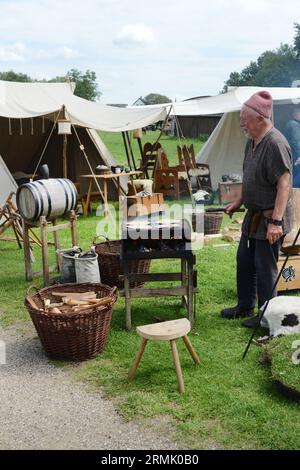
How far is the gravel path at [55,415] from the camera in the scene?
2.89 meters

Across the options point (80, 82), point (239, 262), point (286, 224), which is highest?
point (80, 82)

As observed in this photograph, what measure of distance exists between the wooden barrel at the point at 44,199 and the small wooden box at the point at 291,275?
7.76 feet

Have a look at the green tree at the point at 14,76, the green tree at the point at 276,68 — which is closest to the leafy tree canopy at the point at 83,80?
the green tree at the point at 14,76

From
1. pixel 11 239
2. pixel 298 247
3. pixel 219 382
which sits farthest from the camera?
pixel 11 239

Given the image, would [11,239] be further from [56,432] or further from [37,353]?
[56,432]

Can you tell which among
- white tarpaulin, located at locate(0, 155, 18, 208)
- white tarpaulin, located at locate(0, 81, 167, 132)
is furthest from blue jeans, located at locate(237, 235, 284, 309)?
white tarpaulin, located at locate(0, 155, 18, 208)

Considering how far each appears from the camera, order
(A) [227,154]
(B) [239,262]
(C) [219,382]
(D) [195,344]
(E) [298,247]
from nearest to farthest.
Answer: (C) [219,382], (D) [195,344], (B) [239,262], (E) [298,247], (A) [227,154]

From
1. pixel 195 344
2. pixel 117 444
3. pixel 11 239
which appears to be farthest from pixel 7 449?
pixel 11 239

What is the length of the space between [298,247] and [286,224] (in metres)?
0.90

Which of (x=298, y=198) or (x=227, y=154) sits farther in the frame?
(x=227, y=154)

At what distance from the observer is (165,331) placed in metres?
3.51

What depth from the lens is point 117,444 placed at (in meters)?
2.87

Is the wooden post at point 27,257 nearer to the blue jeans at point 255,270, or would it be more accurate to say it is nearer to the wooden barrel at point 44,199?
the wooden barrel at point 44,199
